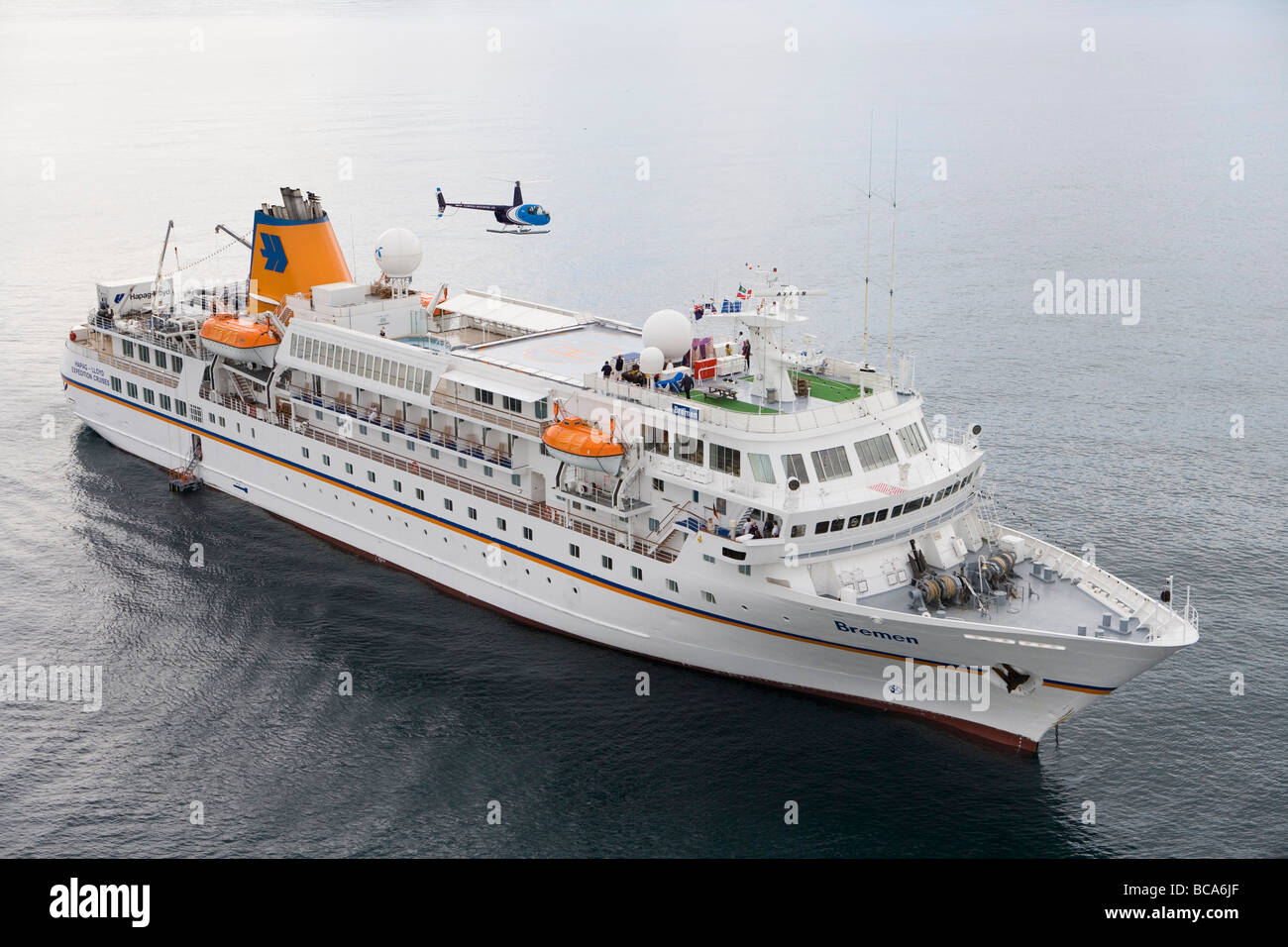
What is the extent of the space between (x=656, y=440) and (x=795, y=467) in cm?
582

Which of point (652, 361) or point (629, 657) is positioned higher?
point (652, 361)

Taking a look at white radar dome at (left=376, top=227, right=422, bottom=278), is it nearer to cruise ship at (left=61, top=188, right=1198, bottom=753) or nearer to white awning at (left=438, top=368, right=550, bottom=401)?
cruise ship at (left=61, top=188, right=1198, bottom=753)

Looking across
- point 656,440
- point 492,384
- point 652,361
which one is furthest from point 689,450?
point 492,384

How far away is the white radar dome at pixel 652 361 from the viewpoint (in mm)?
45688

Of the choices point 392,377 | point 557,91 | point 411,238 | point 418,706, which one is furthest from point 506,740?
point 557,91

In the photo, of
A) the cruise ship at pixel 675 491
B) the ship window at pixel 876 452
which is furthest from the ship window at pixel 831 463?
the ship window at pixel 876 452

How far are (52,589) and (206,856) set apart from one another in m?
21.0

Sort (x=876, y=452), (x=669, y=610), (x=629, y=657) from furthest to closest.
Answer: (x=629, y=657) < (x=669, y=610) < (x=876, y=452)

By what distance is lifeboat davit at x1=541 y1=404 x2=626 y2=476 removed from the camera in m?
43.6

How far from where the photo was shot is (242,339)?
187ft

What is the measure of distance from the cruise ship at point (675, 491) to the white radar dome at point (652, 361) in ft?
0.21

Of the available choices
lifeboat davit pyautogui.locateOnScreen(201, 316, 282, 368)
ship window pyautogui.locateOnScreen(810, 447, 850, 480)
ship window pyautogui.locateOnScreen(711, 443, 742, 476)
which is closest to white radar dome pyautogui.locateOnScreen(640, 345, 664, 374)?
ship window pyautogui.locateOnScreen(711, 443, 742, 476)

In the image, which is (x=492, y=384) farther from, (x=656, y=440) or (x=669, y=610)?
(x=669, y=610)
